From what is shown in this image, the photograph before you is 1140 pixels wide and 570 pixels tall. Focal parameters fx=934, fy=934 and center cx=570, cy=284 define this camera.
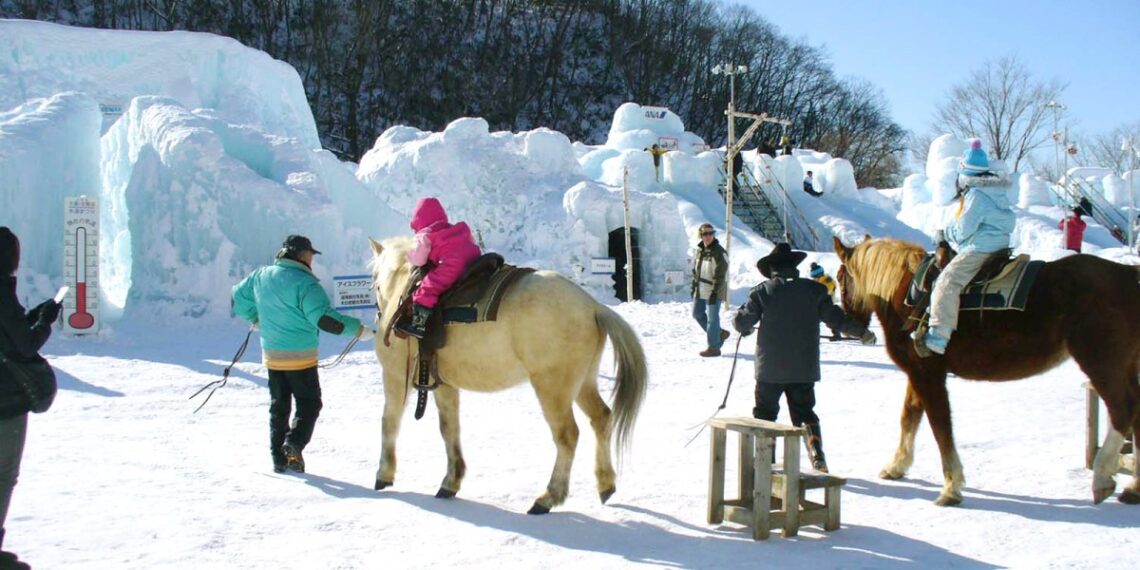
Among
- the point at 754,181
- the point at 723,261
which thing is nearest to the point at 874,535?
the point at 723,261

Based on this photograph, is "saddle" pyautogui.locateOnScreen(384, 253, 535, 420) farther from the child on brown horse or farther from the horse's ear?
the child on brown horse

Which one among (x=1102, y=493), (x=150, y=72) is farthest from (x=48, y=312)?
(x=150, y=72)

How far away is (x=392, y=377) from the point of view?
6.01 m

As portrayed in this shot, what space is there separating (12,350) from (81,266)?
967 cm

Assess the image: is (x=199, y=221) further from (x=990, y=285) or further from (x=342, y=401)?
(x=990, y=285)

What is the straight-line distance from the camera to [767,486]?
4699 mm

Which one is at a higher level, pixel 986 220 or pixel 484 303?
pixel 986 220

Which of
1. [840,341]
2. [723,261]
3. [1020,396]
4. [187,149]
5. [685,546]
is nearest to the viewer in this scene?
[685,546]

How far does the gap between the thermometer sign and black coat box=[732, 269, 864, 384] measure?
9.94 meters

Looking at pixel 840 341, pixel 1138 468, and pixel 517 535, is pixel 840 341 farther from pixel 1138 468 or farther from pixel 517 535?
pixel 517 535

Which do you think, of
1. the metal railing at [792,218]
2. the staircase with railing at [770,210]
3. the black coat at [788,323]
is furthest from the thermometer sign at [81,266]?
the staircase with railing at [770,210]

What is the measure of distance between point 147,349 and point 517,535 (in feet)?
30.2

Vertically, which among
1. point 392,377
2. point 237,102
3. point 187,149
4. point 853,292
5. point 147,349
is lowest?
point 147,349

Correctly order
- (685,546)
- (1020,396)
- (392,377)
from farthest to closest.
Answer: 1. (1020,396)
2. (392,377)
3. (685,546)
